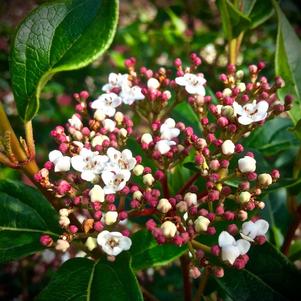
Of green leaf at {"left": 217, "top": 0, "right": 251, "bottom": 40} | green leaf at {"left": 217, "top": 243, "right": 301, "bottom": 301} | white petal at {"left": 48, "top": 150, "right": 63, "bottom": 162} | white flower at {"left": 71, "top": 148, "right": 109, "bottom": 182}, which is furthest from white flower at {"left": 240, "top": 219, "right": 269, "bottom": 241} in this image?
green leaf at {"left": 217, "top": 0, "right": 251, "bottom": 40}

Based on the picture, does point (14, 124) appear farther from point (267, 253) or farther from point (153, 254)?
point (267, 253)

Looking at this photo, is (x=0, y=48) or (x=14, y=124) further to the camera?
(x=0, y=48)

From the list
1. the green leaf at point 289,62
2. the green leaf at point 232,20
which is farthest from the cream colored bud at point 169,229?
the green leaf at point 232,20

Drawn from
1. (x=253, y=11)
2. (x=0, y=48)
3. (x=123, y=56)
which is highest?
(x=0, y=48)

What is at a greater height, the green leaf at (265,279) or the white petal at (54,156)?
the white petal at (54,156)

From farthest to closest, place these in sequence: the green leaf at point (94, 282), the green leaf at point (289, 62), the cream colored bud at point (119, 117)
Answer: the green leaf at point (289, 62) < the cream colored bud at point (119, 117) < the green leaf at point (94, 282)

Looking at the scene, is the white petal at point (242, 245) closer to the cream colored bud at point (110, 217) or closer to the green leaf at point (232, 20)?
the cream colored bud at point (110, 217)

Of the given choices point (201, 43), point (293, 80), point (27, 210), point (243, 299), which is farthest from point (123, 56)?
point (243, 299)
